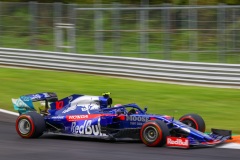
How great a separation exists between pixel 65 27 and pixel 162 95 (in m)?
6.66

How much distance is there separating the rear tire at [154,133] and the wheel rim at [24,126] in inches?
96.1

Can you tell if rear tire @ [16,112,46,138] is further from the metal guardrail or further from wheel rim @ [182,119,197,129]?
the metal guardrail

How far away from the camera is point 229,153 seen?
10.0 metres

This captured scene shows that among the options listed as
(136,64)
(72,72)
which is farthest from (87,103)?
(72,72)

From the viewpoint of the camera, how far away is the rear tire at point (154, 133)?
1027cm

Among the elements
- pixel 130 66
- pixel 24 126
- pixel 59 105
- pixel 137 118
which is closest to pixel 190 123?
pixel 137 118

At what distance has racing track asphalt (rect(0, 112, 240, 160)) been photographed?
974 centimetres

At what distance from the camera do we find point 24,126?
1184cm

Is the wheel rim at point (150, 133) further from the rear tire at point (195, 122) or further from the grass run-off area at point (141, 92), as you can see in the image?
the grass run-off area at point (141, 92)

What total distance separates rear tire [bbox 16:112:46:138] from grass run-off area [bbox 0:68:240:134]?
3503 mm

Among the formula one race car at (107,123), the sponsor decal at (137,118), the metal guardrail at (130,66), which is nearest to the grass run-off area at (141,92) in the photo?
the metal guardrail at (130,66)

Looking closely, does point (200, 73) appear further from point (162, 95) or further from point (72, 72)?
A: point (72, 72)

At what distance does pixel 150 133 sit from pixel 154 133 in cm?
10

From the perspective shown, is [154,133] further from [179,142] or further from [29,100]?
[29,100]
